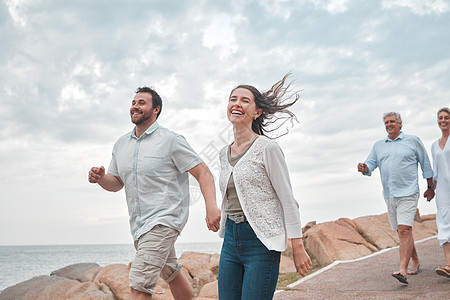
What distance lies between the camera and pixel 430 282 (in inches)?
269

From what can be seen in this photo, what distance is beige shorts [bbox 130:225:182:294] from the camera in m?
4.25

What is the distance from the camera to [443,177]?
22.7 feet

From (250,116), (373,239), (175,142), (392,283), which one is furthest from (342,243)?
(250,116)

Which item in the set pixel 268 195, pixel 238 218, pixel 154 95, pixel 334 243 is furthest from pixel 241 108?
pixel 334 243

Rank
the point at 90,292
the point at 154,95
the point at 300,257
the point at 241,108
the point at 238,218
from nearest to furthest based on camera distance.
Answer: the point at 300,257, the point at 238,218, the point at 241,108, the point at 154,95, the point at 90,292

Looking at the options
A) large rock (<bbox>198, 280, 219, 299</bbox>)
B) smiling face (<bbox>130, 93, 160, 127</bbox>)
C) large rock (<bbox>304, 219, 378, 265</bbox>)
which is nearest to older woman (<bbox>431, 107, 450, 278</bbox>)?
large rock (<bbox>304, 219, 378, 265</bbox>)

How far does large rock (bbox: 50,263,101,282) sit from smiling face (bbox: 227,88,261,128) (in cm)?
875

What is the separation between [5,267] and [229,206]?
1955 inches

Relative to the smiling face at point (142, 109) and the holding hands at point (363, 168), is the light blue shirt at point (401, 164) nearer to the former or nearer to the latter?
the holding hands at point (363, 168)

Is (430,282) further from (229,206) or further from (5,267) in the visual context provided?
(5,267)

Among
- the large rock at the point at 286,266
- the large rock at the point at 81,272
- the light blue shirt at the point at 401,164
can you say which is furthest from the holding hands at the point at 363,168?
the large rock at the point at 81,272

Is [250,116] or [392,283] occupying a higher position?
[250,116]

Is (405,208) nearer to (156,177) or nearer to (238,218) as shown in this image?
(156,177)

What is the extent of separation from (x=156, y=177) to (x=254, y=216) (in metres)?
1.71
